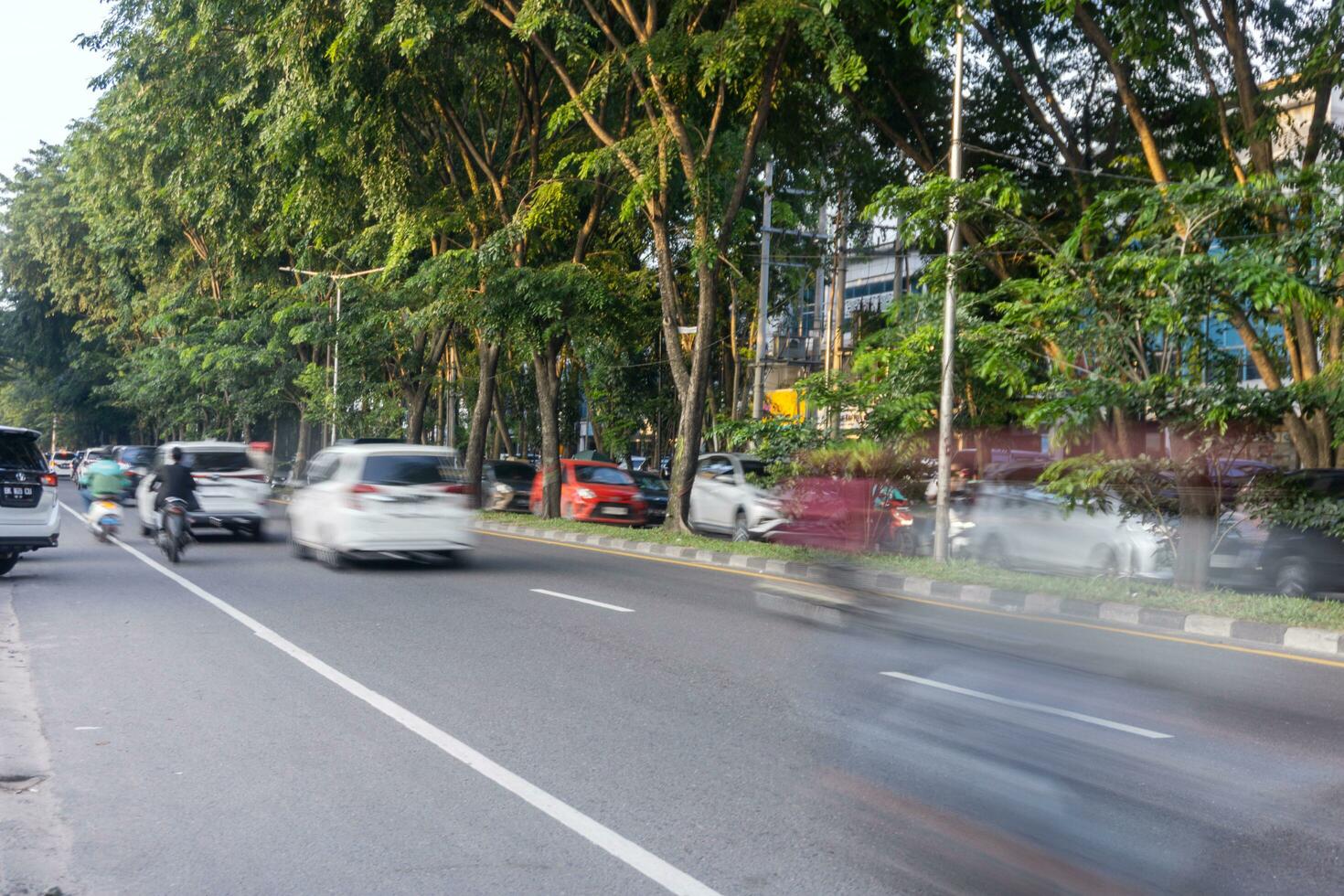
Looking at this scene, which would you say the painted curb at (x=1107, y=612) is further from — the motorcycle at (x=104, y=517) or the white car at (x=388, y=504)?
the motorcycle at (x=104, y=517)

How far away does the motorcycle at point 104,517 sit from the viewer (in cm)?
1908

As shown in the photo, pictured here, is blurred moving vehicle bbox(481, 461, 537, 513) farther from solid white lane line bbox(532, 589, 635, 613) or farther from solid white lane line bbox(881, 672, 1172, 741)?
solid white lane line bbox(881, 672, 1172, 741)

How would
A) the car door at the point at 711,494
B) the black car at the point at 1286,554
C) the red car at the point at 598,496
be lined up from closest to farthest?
the black car at the point at 1286,554 < the car door at the point at 711,494 < the red car at the point at 598,496

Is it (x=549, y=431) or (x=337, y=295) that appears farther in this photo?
(x=337, y=295)

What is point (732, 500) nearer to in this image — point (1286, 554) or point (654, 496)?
point (654, 496)

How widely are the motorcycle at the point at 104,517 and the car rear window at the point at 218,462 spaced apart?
131cm

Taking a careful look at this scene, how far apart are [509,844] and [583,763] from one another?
1.24 meters

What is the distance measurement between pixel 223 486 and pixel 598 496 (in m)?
9.75

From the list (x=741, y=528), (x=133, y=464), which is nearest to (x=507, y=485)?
(x=133, y=464)

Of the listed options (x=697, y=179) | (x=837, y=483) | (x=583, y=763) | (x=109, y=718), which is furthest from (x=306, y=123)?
(x=583, y=763)

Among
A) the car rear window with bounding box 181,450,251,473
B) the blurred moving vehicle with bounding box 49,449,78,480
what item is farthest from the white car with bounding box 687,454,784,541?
the blurred moving vehicle with bounding box 49,449,78,480

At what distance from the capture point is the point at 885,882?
433 centimetres

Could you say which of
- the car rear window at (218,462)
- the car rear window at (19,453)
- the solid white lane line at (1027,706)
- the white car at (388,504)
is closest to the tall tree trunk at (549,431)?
the car rear window at (218,462)

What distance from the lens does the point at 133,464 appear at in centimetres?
2919
